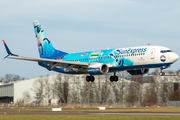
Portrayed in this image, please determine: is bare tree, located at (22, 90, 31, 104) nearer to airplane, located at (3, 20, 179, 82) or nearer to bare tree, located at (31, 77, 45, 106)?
bare tree, located at (31, 77, 45, 106)

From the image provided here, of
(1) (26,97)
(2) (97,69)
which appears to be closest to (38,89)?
(1) (26,97)

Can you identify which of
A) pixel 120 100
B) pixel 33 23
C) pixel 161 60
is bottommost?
pixel 120 100

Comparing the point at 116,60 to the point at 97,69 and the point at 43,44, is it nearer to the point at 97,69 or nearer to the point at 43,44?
the point at 97,69

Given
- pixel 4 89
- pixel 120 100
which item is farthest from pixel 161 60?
pixel 4 89

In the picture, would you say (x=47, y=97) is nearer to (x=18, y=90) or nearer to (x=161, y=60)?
(x=18, y=90)

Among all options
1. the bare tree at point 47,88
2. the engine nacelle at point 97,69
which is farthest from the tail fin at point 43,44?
the bare tree at point 47,88

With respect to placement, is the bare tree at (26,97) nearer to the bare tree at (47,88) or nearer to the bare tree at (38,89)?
the bare tree at (38,89)

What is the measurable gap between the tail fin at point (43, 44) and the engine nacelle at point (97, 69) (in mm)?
12203

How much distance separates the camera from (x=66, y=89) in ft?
354

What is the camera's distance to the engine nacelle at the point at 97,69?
47156 millimetres

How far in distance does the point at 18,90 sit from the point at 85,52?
63046 mm

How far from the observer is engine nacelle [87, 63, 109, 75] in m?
47.2

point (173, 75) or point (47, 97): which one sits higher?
point (173, 75)

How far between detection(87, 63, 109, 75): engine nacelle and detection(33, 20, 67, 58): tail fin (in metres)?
12.2
